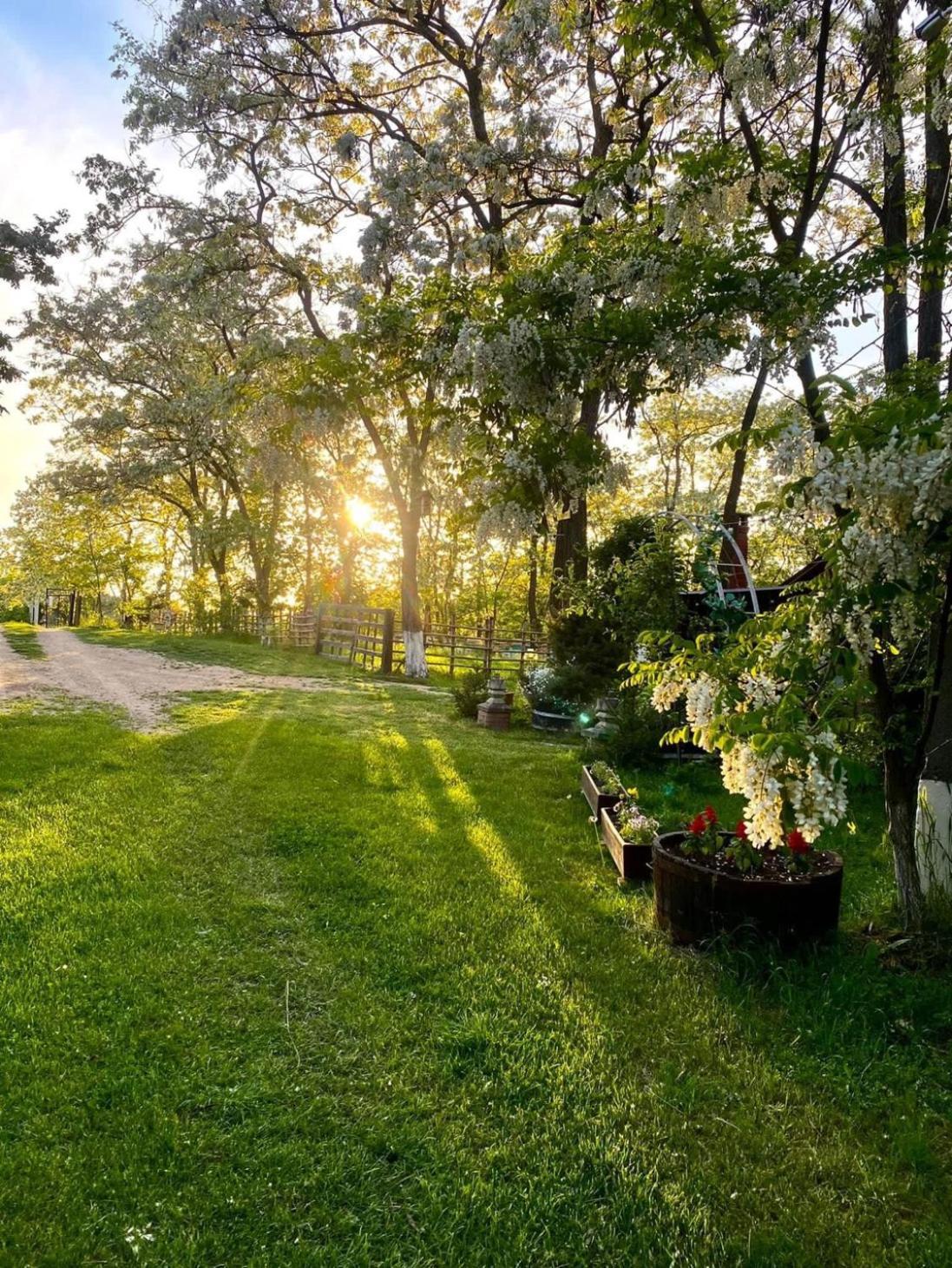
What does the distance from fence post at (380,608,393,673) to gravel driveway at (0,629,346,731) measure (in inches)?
90.4

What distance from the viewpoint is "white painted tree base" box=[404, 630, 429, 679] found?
14250mm

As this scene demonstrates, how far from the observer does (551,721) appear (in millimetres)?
8898

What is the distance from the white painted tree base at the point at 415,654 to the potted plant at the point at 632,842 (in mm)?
9895

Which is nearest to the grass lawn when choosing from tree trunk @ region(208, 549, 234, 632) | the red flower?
the red flower

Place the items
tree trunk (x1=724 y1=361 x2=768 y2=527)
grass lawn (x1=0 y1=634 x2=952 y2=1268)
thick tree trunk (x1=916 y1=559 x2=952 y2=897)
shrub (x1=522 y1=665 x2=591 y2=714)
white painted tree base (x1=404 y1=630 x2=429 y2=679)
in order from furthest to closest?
white painted tree base (x1=404 y1=630 x2=429 y2=679) → tree trunk (x1=724 y1=361 x2=768 y2=527) → shrub (x1=522 y1=665 x2=591 y2=714) → thick tree trunk (x1=916 y1=559 x2=952 y2=897) → grass lawn (x1=0 y1=634 x2=952 y2=1268)

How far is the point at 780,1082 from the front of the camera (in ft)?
7.75

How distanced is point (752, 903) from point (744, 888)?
7 cm

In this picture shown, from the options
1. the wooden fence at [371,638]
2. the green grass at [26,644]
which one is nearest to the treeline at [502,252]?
the wooden fence at [371,638]

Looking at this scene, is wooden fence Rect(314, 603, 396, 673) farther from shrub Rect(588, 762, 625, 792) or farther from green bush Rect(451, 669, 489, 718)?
shrub Rect(588, 762, 625, 792)

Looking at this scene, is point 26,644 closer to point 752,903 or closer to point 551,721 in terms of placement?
point 551,721

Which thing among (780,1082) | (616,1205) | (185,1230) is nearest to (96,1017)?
(185,1230)

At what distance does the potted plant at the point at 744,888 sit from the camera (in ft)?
10.1

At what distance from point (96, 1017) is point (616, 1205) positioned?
1.94 meters

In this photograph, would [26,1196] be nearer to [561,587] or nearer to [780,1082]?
[780,1082]
